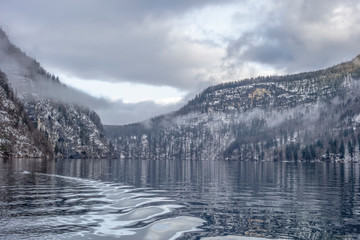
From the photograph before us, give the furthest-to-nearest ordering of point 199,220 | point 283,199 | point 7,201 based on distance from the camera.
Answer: point 283,199 < point 7,201 < point 199,220

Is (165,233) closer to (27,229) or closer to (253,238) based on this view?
(253,238)

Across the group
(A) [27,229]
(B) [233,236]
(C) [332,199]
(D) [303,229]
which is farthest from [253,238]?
(C) [332,199]

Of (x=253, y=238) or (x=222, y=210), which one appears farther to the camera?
(x=222, y=210)

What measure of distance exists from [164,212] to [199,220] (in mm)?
4068

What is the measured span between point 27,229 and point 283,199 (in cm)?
2667

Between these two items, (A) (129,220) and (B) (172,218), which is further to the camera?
(B) (172,218)

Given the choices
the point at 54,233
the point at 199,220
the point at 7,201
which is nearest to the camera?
the point at 54,233

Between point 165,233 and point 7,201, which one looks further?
point 7,201

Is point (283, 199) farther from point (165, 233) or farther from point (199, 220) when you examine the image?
point (165, 233)

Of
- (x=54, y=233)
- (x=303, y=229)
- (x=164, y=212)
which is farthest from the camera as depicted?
(x=164, y=212)

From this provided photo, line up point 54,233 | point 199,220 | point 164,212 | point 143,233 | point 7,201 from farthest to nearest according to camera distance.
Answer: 1. point 7,201
2. point 164,212
3. point 199,220
4. point 143,233
5. point 54,233

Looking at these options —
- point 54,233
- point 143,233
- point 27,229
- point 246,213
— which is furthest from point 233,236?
point 27,229

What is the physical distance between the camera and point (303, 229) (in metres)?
20.7

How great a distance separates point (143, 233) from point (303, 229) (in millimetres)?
10343
